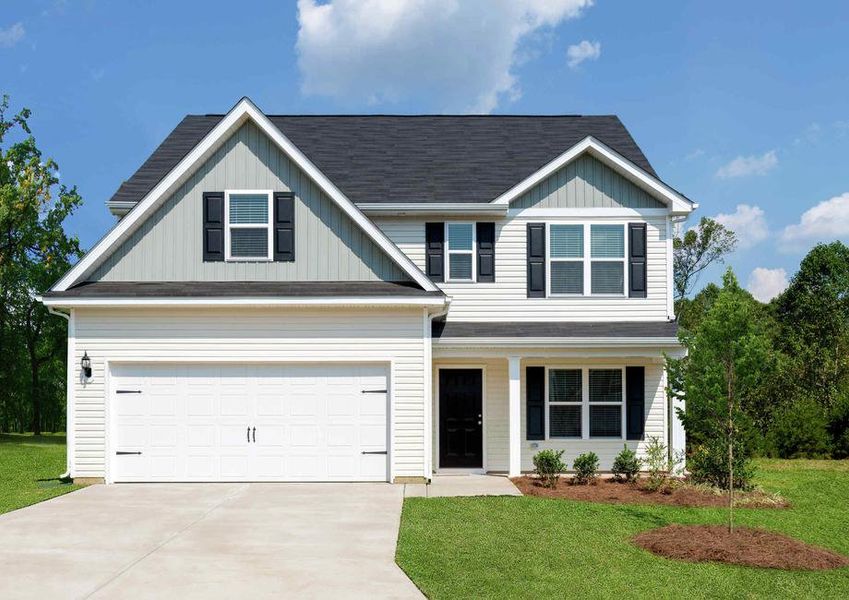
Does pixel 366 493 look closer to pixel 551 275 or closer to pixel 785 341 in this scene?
pixel 551 275

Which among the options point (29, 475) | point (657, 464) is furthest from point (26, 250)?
point (657, 464)

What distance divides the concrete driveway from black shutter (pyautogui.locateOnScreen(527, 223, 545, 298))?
224 inches

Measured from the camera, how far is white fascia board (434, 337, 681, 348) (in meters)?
16.8

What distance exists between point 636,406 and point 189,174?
10.7 metres

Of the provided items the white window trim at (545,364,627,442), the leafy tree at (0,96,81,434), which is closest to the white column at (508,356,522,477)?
the white window trim at (545,364,627,442)

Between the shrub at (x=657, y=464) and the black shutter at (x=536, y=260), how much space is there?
4.01 metres

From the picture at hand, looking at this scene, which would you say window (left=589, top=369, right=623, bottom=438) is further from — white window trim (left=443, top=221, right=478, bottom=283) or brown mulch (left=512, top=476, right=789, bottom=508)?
white window trim (left=443, top=221, right=478, bottom=283)

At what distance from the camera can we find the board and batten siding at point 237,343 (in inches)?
626

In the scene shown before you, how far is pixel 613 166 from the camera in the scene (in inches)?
714

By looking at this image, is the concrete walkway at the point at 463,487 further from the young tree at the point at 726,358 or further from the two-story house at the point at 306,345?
the young tree at the point at 726,358

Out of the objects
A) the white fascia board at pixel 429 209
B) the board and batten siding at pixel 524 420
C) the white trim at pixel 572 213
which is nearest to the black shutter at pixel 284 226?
the white fascia board at pixel 429 209

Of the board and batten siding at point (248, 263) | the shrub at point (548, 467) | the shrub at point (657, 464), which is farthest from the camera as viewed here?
the board and batten siding at point (248, 263)

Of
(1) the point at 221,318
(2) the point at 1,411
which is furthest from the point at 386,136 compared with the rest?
(2) the point at 1,411

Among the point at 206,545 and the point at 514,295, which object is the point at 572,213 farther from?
the point at 206,545
